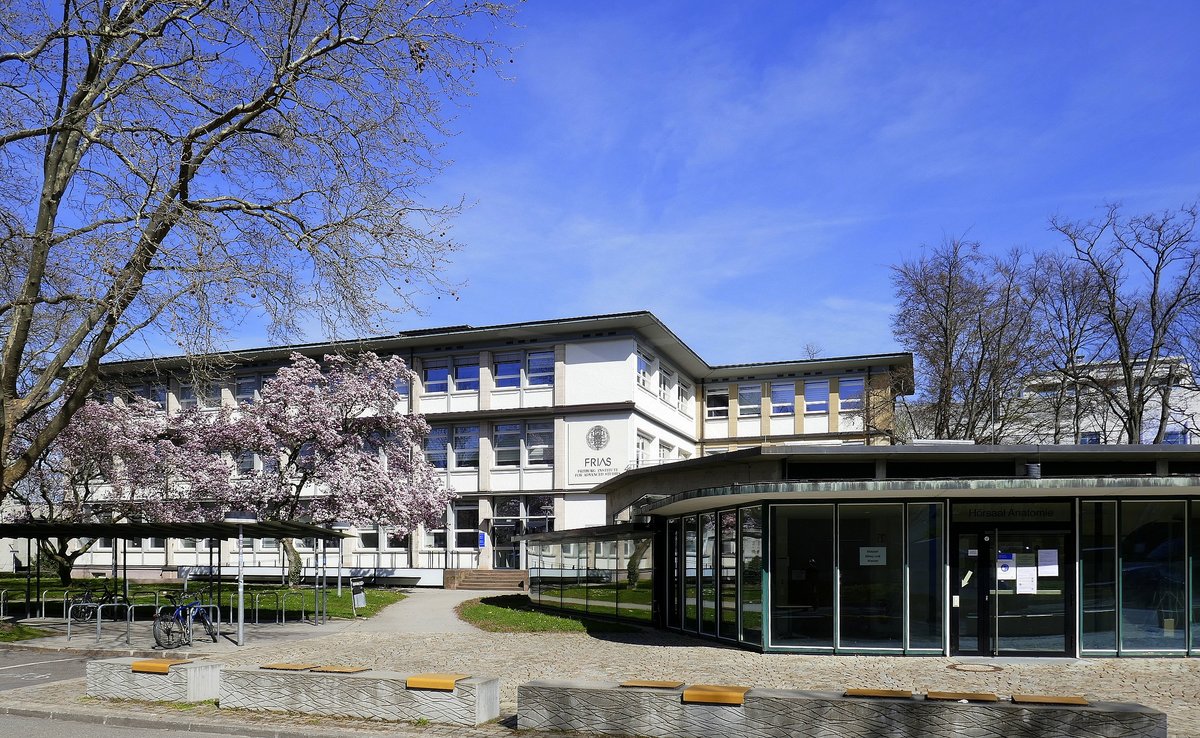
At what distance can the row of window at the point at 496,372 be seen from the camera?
4578 cm

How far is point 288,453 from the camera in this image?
3956 centimetres

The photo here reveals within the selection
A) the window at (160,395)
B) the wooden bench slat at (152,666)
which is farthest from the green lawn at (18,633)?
the window at (160,395)

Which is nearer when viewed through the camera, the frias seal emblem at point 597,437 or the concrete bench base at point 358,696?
the concrete bench base at point 358,696

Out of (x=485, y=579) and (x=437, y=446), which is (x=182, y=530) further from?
(x=437, y=446)

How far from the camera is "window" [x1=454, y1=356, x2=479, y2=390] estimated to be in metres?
47.0

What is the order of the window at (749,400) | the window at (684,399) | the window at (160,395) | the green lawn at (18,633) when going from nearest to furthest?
the green lawn at (18,633)
the window at (160,395)
the window at (684,399)
the window at (749,400)

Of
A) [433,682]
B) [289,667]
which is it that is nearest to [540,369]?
[289,667]

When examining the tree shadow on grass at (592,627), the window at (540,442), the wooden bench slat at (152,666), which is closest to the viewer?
the wooden bench slat at (152,666)

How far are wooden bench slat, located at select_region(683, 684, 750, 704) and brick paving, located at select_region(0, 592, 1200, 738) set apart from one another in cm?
189

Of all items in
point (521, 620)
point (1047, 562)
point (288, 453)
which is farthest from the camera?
point (288, 453)

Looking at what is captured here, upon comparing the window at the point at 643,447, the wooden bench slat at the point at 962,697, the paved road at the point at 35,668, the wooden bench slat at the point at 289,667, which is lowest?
the paved road at the point at 35,668

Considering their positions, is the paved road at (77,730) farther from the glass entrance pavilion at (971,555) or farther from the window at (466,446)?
the window at (466,446)

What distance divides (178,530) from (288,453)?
15511mm

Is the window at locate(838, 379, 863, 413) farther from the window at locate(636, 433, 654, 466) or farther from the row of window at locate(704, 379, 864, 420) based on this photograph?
the window at locate(636, 433, 654, 466)
